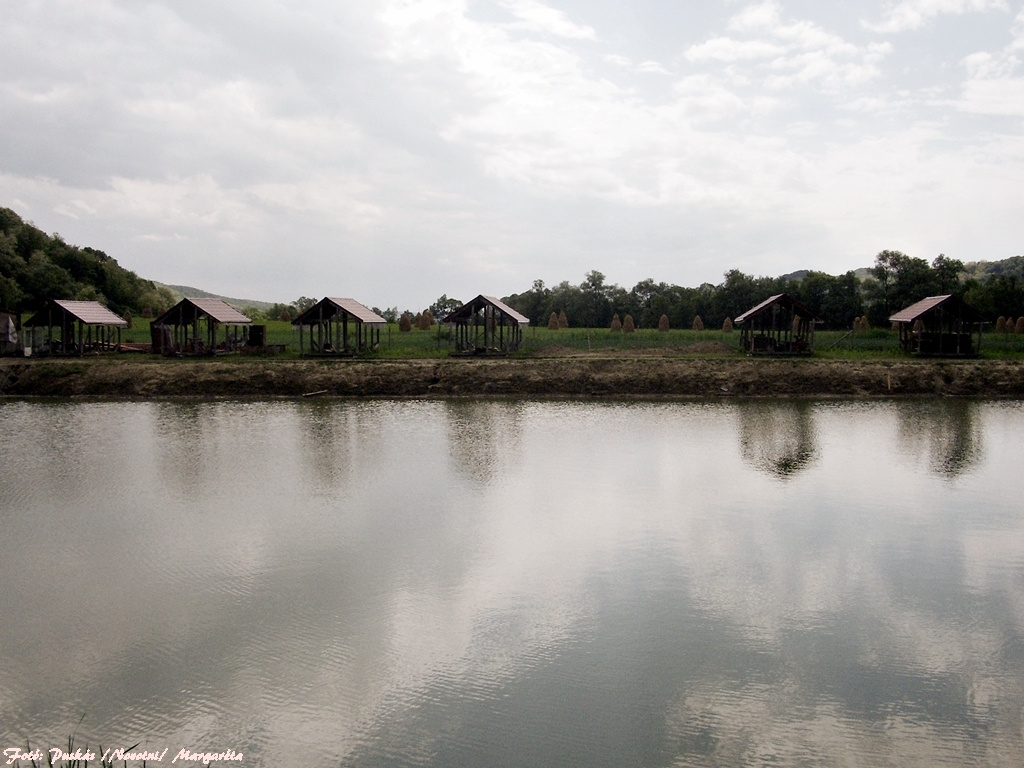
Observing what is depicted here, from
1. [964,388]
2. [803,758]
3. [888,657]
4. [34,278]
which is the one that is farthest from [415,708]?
[34,278]

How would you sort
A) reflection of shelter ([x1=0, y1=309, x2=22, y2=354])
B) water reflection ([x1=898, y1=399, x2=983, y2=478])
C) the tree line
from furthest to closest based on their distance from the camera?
the tree line < reflection of shelter ([x1=0, y1=309, x2=22, y2=354]) < water reflection ([x1=898, y1=399, x2=983, y2=478])

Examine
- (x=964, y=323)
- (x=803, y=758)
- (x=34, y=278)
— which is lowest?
(x=803, y=758)

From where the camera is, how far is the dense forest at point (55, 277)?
67.2 meters

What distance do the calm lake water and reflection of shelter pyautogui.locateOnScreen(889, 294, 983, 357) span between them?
81.6 ft

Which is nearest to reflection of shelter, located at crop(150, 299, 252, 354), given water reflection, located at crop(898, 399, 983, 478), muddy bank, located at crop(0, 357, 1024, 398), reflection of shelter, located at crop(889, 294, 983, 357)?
muddy bank, located at crop(0, 357, 1024, 398)

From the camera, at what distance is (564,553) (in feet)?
43.3

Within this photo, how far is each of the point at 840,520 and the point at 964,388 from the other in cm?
2516

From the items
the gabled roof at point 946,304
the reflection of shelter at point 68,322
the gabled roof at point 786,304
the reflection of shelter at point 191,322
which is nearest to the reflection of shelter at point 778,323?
the gabled roof at point 786,304

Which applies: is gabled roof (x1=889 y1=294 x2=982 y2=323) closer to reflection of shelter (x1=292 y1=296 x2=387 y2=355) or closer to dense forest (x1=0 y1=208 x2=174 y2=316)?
reflection of shelter (x1=292 y1=296 x2=387 y2=355)

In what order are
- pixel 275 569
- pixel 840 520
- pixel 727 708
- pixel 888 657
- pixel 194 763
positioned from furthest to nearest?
pixel 840 520
pixel 275 569
pixel 888 657
pixel 727 708
pixel 194 763

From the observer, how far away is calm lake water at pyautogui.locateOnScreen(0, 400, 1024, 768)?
7.86 meters

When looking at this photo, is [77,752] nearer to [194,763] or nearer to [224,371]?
[194,763]

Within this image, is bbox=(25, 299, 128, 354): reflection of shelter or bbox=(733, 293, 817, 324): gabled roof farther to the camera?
bbox=(733, 293, 817, 324): gabled roof

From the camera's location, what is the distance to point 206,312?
139 ft
